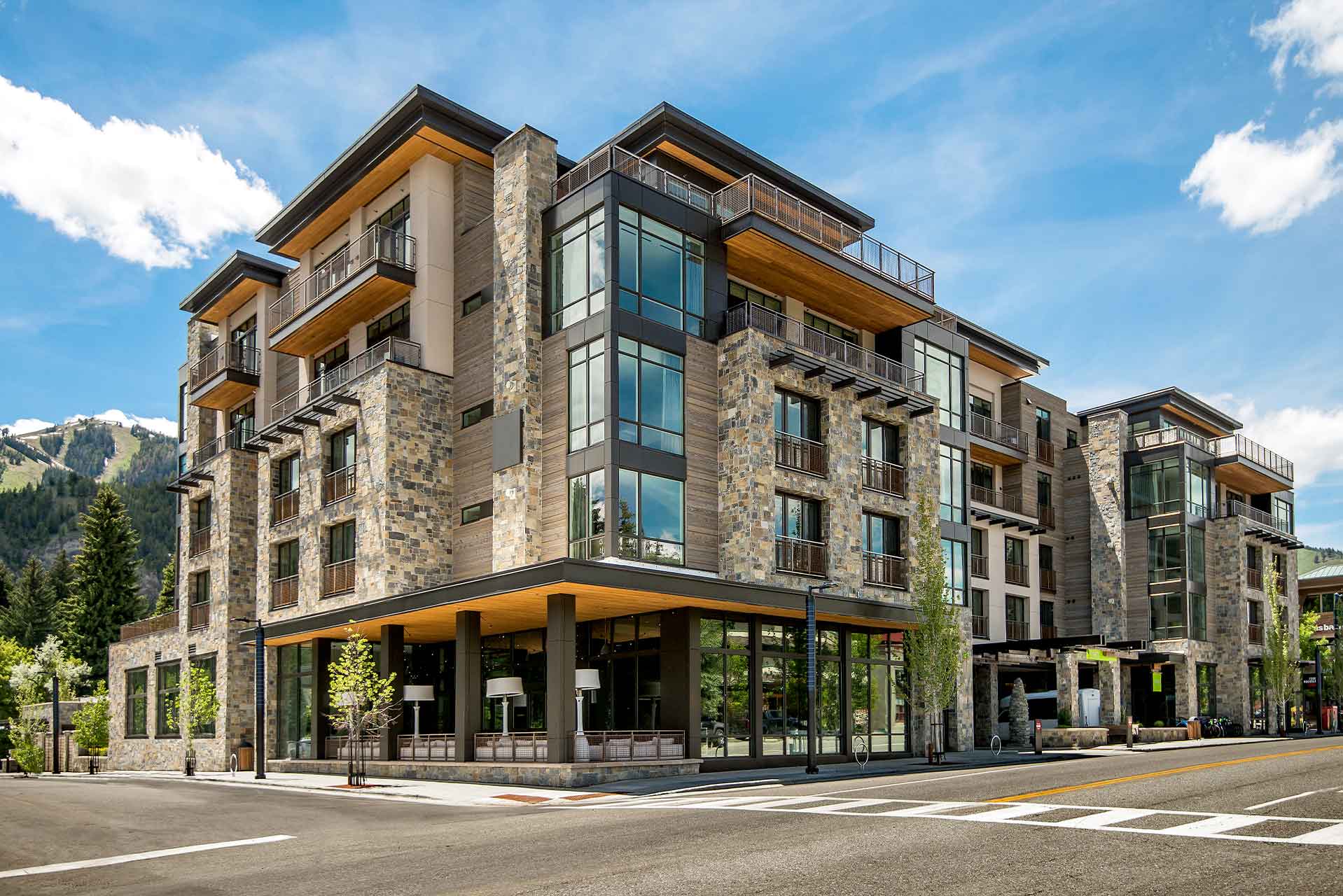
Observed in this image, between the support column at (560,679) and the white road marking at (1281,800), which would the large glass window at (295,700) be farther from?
the white road marking at (1281,800)

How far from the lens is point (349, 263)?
3991 cm

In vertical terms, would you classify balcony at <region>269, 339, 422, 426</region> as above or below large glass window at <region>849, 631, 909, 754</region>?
above

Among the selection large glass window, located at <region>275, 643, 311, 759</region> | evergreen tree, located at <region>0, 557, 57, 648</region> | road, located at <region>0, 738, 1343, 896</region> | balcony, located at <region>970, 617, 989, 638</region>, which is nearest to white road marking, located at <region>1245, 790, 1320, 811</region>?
road, located at <region>0, 738, 1343, 896</region>

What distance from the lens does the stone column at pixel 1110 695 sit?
47781 millimetres

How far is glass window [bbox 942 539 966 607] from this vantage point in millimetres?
43969

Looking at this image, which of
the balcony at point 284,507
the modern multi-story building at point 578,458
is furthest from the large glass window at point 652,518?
the balcony at point 284,507

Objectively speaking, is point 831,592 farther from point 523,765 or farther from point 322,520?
point 322,520

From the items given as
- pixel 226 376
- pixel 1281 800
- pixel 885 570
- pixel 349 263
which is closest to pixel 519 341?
pixel 349 263

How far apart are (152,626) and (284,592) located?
1422 centimetres

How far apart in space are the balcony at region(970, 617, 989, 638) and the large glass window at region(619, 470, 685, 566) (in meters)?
23.2

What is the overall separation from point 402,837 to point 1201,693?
50.6 metres

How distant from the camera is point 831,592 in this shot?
1399 inches

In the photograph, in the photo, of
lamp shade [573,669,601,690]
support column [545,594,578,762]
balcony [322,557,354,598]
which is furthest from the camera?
balcony [322,557,354,598]

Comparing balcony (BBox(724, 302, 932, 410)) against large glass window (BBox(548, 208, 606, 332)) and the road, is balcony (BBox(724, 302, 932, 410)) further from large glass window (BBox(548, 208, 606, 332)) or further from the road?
the road
